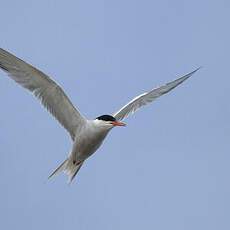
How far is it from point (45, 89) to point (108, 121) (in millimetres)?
993

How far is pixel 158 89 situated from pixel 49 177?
2.36 m

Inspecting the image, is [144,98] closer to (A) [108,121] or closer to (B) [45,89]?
(A) [108,121]

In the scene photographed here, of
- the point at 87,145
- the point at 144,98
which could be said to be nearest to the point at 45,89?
the point at 87,145

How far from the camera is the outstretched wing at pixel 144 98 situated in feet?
41.4

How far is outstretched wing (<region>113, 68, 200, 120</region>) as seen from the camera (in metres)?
12.6

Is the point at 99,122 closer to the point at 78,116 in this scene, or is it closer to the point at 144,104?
the point at 78,116

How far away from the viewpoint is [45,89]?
11312 millimetres

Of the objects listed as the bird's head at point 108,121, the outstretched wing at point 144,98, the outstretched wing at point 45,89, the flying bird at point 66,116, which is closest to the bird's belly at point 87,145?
the flying bird at point 66,116

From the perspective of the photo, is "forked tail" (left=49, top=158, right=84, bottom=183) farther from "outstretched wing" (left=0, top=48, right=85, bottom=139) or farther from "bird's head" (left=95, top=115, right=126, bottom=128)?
"bird's head" (left=95, top=115, right=126, bottom=128)

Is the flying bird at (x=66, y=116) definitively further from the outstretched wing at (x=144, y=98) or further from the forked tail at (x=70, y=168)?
the outstretched wing at (x=144, y=98)

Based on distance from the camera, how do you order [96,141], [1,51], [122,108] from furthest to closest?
[122,108], [96,141], [1,51]

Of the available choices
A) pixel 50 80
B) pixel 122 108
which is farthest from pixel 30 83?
pixel 122 108

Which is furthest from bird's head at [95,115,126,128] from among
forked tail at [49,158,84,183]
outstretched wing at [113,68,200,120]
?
outstretched wing at [113,68,200,120]

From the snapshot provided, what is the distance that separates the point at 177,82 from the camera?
12.8 meters
